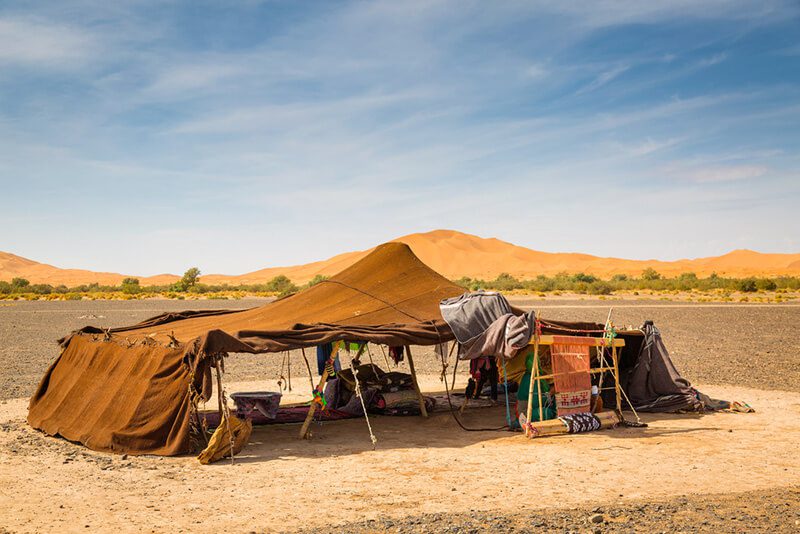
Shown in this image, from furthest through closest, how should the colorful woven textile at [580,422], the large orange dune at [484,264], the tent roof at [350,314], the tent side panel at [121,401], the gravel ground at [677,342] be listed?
the large orange dune at [484,264] → the gravel ground at [677,342] → the colorful woven textile at [580,422] → the tent roof at [350,314] → the tent side panel at [121,401]

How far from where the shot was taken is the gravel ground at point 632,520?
6.44 meters

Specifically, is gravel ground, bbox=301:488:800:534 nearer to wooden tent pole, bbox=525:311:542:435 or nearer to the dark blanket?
wooden tent pole, bbox=525:311:542:435

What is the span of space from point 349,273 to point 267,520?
657 cm

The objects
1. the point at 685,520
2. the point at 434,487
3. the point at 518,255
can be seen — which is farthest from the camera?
the point at 518,255

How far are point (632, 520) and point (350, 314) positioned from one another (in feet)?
19.1

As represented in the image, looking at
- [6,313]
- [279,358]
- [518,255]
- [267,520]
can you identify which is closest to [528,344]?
[267,520]

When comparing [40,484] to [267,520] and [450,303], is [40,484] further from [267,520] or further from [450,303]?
[450,303]

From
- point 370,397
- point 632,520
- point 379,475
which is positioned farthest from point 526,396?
point 632,520

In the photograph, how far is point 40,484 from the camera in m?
7.97

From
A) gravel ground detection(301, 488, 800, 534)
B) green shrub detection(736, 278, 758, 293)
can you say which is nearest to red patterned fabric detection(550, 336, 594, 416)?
gravel ground detection(301, 488, 800, 534)

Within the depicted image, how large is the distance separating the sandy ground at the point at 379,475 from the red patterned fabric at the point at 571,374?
540mm

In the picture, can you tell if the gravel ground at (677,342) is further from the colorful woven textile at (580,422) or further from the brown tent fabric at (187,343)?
the colorful woven textile at (580,422)

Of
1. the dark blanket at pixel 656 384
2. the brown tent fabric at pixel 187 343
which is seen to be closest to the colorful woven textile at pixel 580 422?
the dark blanket at pixel 656 384

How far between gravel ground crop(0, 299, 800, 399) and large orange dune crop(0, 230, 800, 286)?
56.9 meters
